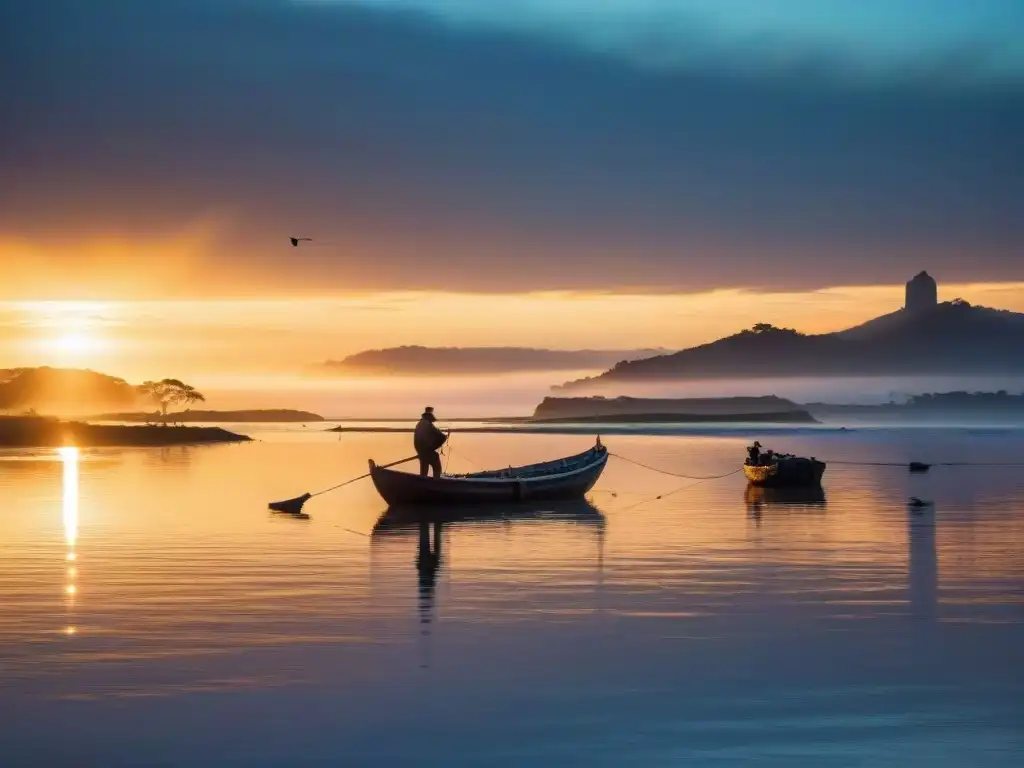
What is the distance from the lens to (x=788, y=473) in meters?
62.4

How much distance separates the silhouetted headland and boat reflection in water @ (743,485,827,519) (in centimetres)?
9759

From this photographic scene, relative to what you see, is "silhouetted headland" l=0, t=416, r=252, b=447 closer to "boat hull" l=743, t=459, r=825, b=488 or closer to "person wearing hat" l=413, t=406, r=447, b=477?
"boat hull" l=743, t=459, r=825, b=488

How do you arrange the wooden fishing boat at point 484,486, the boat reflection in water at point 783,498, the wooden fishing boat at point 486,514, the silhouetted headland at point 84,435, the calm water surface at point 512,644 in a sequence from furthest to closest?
the silhouetted headland at point 84,435 → the boat reflection in water at point 783,498 → the wooden fishing boat at point 484,486 → the wooden fishing boat at point 486,514 → the calm water surface at point 512,644

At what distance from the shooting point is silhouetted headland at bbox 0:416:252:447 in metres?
142

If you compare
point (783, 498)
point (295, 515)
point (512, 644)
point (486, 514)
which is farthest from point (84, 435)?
point (512, 644)

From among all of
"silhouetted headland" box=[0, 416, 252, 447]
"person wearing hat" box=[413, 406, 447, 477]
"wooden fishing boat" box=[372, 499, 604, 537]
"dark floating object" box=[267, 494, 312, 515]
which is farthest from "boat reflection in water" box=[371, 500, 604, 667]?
"silhouetted headland" box=[0, 416, 252, 447]

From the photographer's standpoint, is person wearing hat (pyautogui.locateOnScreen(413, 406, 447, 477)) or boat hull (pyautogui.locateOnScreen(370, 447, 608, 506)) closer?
person wearing hat (pyautogui.locateOnScreen(413, 406, 447, 477))

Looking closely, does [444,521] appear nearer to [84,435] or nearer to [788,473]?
[788,473]

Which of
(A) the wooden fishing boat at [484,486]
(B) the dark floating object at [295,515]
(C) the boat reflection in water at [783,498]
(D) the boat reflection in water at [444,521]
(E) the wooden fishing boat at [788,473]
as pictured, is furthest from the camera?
(E) the wooden fishing boat at [788,473]

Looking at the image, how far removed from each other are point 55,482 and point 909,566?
4828 cm

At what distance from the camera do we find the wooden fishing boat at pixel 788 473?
62.2 m

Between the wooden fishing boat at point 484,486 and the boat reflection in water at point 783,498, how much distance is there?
7.60 metres

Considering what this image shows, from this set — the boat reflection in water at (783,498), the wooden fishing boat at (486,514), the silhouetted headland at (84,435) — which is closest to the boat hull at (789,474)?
the boat reflection in water at (783,498)

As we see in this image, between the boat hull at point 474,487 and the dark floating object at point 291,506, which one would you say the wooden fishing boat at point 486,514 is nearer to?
the boat hull at point 474,487
